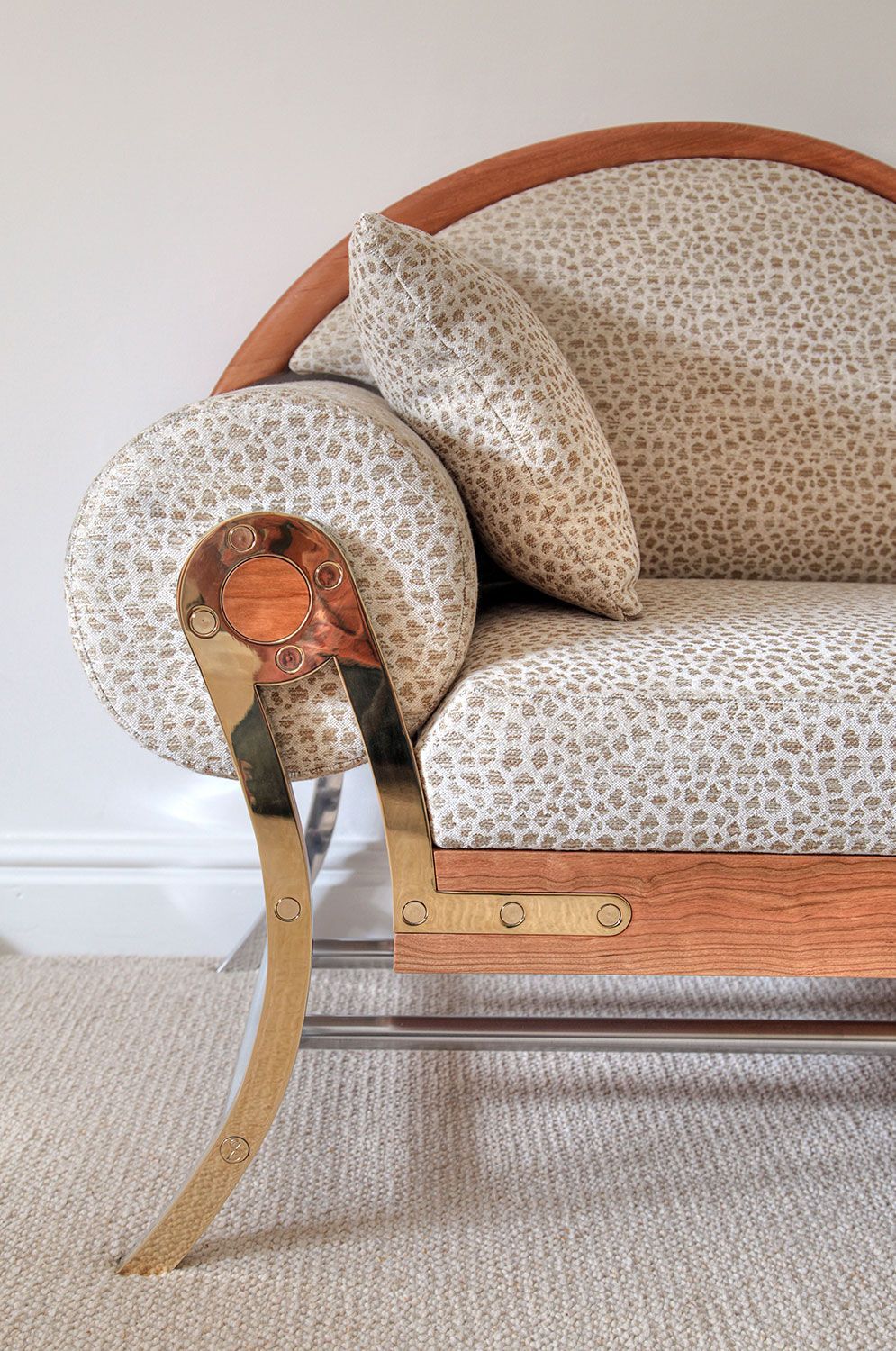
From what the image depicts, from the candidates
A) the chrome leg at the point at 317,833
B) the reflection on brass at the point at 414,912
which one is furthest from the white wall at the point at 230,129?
the reflection on brass at the point at 414,912

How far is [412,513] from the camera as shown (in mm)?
723

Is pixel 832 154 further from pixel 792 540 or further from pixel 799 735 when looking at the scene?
pixel 799 735

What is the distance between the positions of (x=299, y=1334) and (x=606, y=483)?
28.5 inches

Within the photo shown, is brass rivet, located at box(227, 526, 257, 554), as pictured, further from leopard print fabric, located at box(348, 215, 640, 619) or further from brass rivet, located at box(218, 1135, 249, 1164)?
brass rivet, located at box(218, 1135, 249, 1164)

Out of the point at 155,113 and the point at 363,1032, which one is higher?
the point at 155,113

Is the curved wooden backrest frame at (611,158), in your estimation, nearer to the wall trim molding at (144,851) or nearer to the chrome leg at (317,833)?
the chrome leg at (317,833)

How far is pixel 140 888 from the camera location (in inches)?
56.5

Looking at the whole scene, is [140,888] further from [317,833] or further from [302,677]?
[302,677]

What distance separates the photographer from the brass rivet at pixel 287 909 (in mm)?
786

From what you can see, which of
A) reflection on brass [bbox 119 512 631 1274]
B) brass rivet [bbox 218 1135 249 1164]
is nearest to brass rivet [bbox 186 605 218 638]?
reflection on brass [bbox 119 512 631 1274]

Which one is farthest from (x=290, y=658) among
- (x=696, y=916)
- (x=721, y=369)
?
(x=721, y=369)

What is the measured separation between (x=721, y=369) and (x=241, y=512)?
2.41 ft

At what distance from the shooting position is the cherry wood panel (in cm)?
73

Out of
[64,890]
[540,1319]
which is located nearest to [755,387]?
[540,1319]
